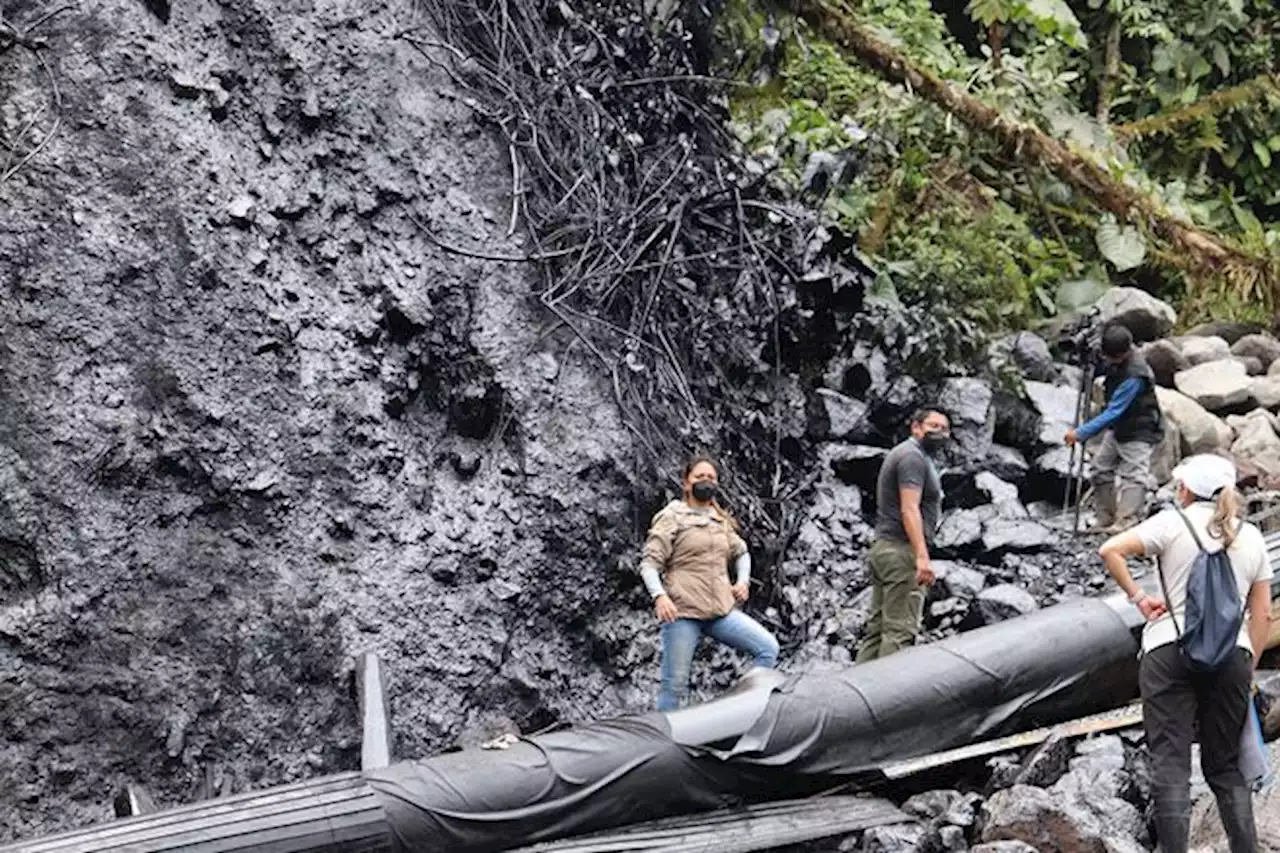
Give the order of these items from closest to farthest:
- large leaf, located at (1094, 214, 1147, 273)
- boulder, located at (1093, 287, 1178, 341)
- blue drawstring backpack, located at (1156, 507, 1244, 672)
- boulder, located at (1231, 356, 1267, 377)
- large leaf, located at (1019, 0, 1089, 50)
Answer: blue drawstring backpack, located at (1156, 507, 1244, 672) → boulder, located at (1231, 356, 1267, 377) → boulder, located at (1093, 287, 1178, 341) → large leaf, located at (1094, 214, 1147, 273) → large leaf, located at (1019, 0, 1089, 50)

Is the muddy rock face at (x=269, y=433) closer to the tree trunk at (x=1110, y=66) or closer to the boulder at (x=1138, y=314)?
the boulder at (x=1138, y=314)

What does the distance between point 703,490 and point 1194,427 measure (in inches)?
217

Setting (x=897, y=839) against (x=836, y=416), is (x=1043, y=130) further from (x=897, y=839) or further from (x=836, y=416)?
(x=897, y=839)

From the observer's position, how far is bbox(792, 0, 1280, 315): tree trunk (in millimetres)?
12742

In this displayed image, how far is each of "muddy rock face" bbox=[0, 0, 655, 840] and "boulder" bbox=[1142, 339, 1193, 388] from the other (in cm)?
571

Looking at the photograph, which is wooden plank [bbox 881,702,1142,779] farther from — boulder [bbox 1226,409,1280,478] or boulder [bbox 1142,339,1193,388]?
boulder [bbox 1142,339,1193,388]

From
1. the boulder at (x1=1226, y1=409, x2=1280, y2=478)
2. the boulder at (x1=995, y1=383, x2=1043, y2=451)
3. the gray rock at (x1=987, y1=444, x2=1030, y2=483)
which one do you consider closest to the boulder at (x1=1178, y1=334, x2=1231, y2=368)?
the boulder at (x1=1226, y1=409, x2=1280, y2=478)

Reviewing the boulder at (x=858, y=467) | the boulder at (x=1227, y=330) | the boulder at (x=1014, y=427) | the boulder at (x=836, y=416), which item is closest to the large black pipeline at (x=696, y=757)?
the boulder at (x=858, y=467)

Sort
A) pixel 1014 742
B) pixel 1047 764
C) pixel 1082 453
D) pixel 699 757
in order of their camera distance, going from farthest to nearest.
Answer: pixel 1082 453, pixel 1014 742, pixel 1047 764, pixel 699 757

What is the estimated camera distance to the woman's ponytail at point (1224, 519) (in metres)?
5.07

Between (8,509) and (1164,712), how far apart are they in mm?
4923

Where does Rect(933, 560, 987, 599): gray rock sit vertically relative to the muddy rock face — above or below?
below

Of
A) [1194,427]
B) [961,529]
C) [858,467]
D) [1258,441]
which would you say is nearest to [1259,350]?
[1258,441]

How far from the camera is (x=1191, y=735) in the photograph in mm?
5223
